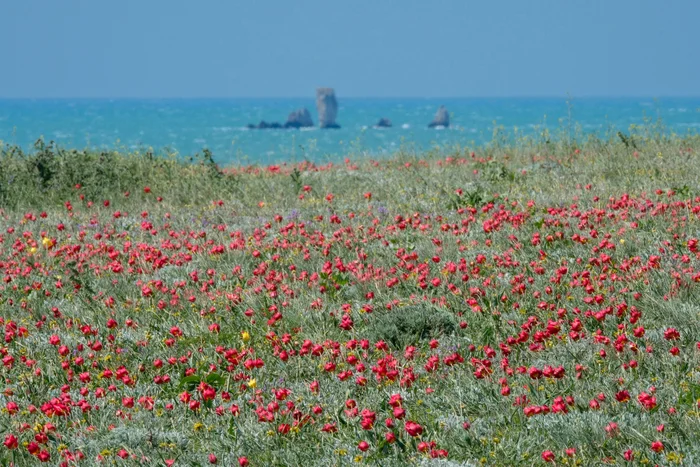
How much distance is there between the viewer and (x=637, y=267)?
6500 mm

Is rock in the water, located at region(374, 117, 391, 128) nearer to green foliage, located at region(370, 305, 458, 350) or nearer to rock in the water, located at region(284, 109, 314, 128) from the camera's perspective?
rock in the water, located at region(284, 109, 314, 128)

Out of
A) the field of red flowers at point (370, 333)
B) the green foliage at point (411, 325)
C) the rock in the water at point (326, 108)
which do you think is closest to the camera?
the field of red flowers at point (370, 333)

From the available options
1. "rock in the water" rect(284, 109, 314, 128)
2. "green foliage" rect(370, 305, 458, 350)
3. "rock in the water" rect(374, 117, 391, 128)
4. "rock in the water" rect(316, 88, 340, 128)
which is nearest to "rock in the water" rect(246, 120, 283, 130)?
"rock in the water" rect(284, 109, 314, 128)

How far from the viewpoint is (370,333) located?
5945 mm

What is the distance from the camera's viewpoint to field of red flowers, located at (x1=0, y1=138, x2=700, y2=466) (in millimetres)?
4340

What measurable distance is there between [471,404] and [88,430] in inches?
82.3

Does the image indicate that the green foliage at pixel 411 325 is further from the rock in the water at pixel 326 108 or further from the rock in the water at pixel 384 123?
the rock in the water at pixel 326 108

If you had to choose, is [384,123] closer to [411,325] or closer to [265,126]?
[265,126]

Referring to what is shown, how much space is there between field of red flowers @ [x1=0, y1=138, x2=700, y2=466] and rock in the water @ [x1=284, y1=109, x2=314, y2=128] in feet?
362

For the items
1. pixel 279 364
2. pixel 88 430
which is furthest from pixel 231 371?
pixel 88 430

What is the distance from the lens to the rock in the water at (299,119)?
120m

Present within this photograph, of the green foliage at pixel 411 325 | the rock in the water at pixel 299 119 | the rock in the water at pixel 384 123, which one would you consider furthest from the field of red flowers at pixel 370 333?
the rock in the water at pixel 299 119

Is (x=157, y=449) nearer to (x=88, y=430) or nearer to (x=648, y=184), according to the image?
(x=88, y=430)

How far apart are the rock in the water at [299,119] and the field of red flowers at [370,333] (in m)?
110
